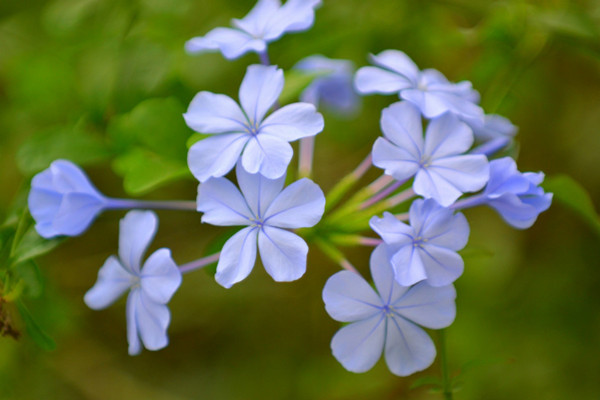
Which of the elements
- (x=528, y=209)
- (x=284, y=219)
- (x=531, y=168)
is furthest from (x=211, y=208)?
(x=531, y=168)

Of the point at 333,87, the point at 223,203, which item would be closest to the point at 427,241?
the point at 223,203

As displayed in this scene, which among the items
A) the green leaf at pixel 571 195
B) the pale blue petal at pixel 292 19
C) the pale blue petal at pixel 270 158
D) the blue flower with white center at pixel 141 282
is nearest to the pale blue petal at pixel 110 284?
the blue flower with white center at pixel 141 282

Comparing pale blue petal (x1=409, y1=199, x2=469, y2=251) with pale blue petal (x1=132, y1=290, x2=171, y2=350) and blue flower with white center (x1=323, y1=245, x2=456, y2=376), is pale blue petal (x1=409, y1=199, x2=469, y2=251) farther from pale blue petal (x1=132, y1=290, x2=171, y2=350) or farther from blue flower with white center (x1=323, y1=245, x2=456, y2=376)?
pale blue petal (x1=132, y1=290, x2=171, y2=350)

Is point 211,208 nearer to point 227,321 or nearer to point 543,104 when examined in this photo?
point 227,321

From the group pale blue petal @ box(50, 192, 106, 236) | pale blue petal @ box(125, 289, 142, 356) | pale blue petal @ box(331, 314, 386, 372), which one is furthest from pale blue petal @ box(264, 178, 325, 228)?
pale blue petal @ box(50, 192, 106, 236)

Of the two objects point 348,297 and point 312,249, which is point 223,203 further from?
point 312,249

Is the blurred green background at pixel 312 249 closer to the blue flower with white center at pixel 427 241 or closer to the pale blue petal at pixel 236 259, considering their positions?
the pale blue petal at pixel 236 259
